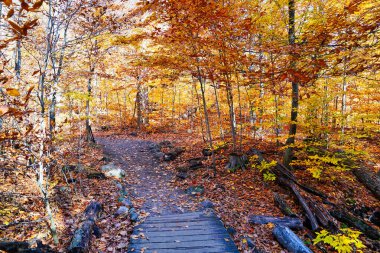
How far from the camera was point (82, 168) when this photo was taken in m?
8.91

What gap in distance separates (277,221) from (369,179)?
6394 mm

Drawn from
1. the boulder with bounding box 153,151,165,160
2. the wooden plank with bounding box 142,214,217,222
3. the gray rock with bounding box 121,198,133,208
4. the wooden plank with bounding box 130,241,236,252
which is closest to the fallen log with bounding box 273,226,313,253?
the wooden plank with bounding box 130,241,236,252

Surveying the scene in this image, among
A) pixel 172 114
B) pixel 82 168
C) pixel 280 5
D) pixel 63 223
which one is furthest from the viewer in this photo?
pixel 172 114

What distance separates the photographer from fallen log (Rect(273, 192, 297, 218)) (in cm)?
670

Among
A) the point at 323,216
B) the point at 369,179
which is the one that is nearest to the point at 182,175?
the point at 323,216

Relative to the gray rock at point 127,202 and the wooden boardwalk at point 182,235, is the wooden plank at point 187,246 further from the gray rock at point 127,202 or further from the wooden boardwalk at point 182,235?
the gray rock at point 127,202

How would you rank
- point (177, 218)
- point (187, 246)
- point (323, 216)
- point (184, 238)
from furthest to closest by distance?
point (323, 216) < point (177, 218) < point (184, 238) < point (187, 246)

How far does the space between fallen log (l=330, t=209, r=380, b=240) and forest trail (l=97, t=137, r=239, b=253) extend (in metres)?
4.16

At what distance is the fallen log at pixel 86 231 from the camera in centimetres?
442

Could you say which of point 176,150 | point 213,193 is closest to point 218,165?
point 213,193

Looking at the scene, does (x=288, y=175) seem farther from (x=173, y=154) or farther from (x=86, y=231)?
(x=86, y=231)

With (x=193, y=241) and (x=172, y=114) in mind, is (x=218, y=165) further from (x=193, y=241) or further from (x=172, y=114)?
(x=172, y=114)

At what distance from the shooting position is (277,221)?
6203 millimetres

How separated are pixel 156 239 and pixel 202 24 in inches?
243
